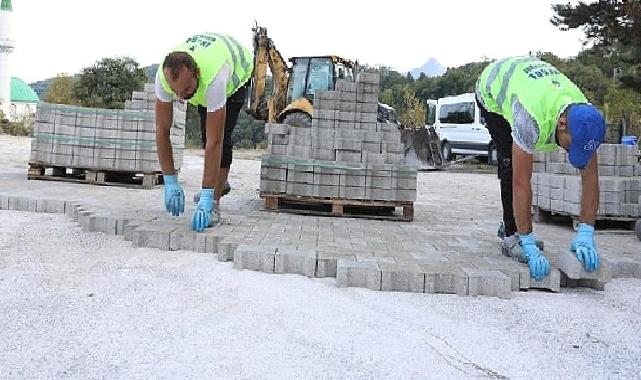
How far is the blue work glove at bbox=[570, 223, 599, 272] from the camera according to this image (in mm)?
3404

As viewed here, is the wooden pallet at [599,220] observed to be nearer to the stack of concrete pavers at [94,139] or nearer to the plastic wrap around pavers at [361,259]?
the plastic wrap around pavers at [361,259]

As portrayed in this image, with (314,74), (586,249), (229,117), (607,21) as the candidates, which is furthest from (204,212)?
(314,74)

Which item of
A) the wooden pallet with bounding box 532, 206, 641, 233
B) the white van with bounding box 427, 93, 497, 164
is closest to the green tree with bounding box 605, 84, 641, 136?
the white van with bounding box 427, 93, 497, 164

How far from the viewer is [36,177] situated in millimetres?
7680

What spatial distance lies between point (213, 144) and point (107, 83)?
27.4m

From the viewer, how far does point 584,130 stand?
309 cm

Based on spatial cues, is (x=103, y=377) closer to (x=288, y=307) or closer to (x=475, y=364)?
(x=288, y=307)

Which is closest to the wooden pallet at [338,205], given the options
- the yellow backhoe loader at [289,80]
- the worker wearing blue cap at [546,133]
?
the worker wearing blue cap at [546,133]

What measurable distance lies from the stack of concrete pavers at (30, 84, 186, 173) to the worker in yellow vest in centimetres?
317

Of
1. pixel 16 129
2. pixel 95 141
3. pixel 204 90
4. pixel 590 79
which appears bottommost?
pixel 95 141

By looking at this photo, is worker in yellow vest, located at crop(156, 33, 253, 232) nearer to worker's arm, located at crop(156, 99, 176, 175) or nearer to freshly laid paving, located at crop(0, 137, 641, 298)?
worker's arm, located at crop(156, 99, 176, 175)

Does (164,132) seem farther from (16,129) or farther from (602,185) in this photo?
(16,129)

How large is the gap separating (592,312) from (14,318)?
2881 millimetres

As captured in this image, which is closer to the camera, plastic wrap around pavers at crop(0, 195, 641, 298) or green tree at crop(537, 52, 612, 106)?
plastic wrap around pavers at crop(0, 195, 641, 298)
